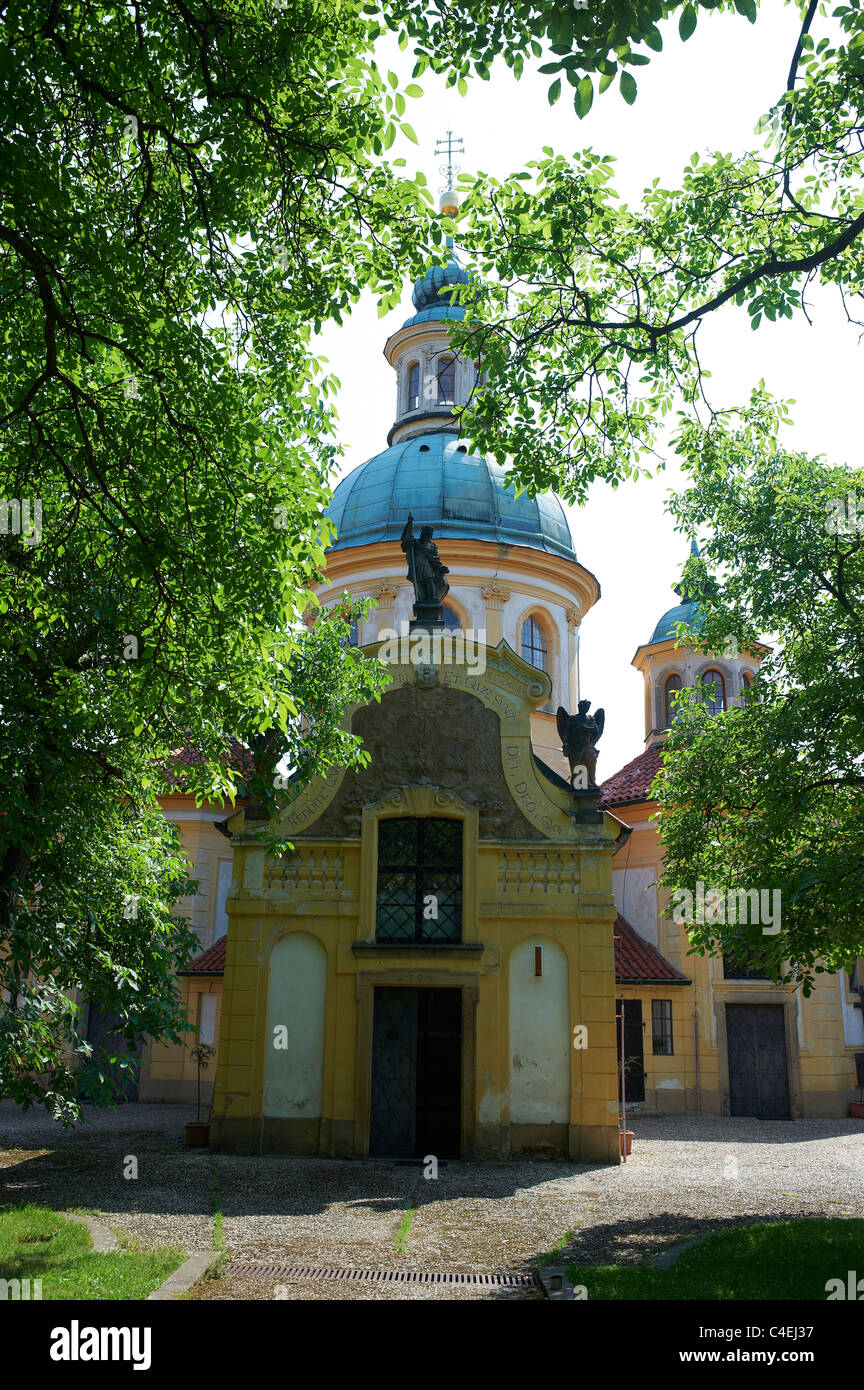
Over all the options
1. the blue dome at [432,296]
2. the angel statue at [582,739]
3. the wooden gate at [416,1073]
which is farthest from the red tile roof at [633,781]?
the blue dome at [432,296]

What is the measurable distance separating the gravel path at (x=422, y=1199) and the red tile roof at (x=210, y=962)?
6589mm

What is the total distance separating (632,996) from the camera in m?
25.9

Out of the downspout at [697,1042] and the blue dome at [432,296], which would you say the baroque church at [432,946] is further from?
the blue dome at [432,296]

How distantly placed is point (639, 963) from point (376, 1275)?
59.5ft

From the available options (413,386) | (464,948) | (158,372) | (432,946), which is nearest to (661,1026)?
(464,948)

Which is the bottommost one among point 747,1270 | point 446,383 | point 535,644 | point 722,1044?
point 747,1270

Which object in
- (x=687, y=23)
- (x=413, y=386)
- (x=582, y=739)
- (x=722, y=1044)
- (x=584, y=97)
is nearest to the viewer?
(x=687, y=23)

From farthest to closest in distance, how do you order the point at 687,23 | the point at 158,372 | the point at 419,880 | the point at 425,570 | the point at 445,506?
the point at 445,506
the point at 425,570
the point at 419,880
the point at 158,372
the point at 687,23

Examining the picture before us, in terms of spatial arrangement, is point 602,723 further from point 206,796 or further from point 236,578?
point 236,578

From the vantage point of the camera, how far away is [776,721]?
12.9 meters

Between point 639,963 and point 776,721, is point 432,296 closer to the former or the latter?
point 639,963


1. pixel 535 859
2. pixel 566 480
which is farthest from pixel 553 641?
pixel 566 480

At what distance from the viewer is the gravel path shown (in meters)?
9.84

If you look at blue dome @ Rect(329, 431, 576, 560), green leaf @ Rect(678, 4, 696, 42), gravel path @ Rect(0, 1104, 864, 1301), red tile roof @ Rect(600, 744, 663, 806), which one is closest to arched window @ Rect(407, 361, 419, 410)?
blue dome @ Rect(329, 431, 576, 560)
